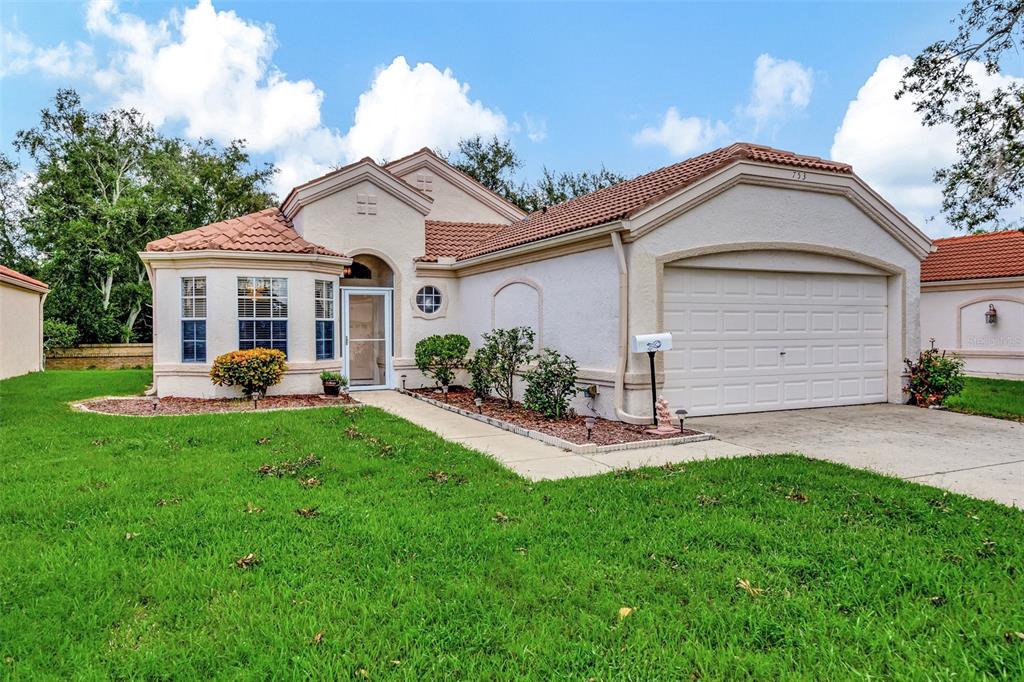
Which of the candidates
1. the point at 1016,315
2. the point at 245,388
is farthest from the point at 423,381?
the point at 1016,315

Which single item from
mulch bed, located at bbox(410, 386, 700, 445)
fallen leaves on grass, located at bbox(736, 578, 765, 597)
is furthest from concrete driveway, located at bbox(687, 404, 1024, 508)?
fallen leaves on grass, located at bbox(736, 578, 765, 597)

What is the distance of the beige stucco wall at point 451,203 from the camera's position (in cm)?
1757

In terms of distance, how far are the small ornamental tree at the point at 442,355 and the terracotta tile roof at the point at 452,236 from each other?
2146 millimetres

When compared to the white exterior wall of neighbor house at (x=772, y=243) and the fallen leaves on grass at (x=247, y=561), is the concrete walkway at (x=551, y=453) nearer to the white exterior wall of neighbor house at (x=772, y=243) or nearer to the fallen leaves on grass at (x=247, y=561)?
the white exterior wall of neighbor house at (x=772, y=243)

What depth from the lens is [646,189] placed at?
1061 cm

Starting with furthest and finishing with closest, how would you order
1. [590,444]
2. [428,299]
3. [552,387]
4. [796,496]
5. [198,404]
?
[428,299] < [198,404] < [552,387] < [590,444] < [796,496]

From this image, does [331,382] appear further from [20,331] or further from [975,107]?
[975,107]

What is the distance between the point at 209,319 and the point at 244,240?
177cm

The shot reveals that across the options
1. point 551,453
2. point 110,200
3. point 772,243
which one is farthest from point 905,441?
point 110,200

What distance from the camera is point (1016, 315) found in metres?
17.1

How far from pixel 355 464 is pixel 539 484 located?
2096 millimetres

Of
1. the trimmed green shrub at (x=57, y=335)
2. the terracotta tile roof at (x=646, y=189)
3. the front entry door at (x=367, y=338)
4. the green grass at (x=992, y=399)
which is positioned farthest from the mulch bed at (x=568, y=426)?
the trimmed green shrub at (x=57, y=335)

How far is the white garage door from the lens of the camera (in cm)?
1001

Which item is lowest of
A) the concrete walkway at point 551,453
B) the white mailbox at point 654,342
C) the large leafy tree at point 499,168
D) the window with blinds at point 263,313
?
the concrete walkway at point 551,453
